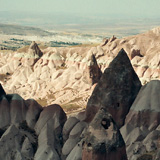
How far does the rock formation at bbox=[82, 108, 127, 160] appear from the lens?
22.0m

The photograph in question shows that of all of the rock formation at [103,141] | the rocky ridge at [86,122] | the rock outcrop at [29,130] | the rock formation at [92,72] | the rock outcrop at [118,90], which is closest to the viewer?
the rock formation at [103,141]

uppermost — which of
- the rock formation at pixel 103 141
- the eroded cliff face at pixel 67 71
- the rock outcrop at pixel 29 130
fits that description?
the rock formation at pixel 103 141

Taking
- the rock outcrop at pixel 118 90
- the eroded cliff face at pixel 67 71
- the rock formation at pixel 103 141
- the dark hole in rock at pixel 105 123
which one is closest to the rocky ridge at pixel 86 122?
the rock outcrop at pixel 118 90

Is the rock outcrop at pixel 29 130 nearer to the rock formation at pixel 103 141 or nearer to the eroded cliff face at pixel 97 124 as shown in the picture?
the eroded cliff face at pixel 97 124

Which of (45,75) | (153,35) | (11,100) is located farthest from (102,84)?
(153,35)

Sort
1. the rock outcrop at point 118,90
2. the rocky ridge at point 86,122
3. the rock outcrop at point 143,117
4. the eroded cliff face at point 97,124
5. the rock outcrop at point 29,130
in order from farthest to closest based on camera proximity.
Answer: the rock outcrop at point 118,90
the rock outcrop at point 29,130
the rocky ridge at point 86,122
the rock outcrop at point 143,117
the eroded cliff face at point 97,124

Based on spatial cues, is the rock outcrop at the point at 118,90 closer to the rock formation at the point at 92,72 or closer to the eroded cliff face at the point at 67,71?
the eroded cliff face at the point at 67,71

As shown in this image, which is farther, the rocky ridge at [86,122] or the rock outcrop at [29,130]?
the rock outcrop at [29,130]

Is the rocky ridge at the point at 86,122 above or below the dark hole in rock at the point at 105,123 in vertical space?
below

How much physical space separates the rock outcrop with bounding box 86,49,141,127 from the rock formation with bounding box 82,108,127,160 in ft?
37.1

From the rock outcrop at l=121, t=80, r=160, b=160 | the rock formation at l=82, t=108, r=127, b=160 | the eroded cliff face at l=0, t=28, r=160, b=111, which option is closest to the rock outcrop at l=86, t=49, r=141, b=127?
the rock outcrop at l=121, t=80, r=160, b=160

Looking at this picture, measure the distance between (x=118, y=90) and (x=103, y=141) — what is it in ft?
41.3

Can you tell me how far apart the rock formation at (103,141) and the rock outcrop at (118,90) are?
1130 centimetres

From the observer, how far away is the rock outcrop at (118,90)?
3428 centimetres
